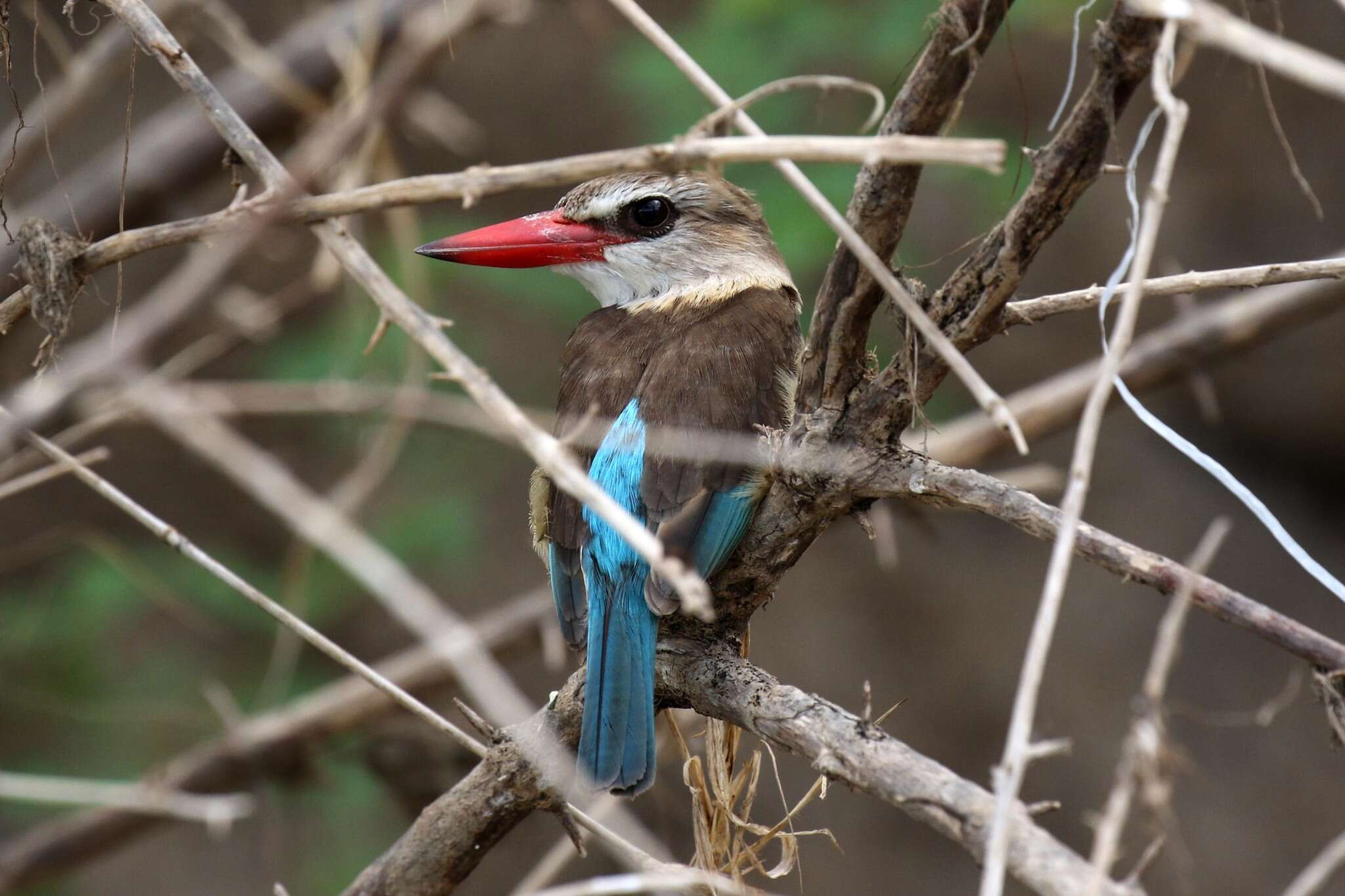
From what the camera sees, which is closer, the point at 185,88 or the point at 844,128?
the point at 185,88

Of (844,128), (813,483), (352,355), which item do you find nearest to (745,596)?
(813,483)

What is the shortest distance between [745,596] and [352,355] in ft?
6.83

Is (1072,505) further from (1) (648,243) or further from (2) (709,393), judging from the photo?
(1) (648,243)

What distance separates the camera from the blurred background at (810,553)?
14.9 feet

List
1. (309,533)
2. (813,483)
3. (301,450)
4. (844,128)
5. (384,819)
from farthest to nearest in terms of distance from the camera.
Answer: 1. (301,450)
2. (384,819)
3. (844,128)
4. (813,483)
5. (309,533)

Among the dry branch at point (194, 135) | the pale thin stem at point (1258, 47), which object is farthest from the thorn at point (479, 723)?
the dry branch at point (194, 135)

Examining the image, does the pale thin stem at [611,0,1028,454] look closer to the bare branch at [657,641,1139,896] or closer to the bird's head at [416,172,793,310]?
the bare branch at [657,641,1139,896]

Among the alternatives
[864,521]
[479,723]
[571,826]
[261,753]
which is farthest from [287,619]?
[261,753]

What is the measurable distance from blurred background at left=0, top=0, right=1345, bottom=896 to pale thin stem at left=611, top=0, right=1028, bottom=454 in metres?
2.71

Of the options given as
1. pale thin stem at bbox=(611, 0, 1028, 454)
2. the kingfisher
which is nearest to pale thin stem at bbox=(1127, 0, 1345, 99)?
pale thin stem at bbox=(611, 0, 1028, 454)

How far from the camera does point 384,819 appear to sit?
4.52 metres

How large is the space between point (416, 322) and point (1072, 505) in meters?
0.62

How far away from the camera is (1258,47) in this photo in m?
1.04

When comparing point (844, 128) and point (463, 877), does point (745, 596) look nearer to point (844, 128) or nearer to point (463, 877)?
point (463, 877)
